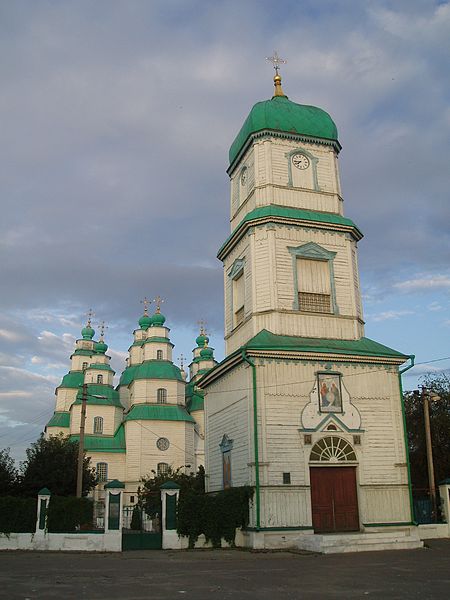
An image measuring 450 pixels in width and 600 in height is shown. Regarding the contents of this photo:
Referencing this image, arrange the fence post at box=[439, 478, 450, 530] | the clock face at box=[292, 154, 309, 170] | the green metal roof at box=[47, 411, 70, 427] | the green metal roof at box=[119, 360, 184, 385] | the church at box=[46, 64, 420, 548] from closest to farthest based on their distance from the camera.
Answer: the church at box=[46, 64, 420, 548] → the fence post at box=[439, 478, 450, 530] → the clock face at box=[292, 154, 309, 170] → the green metal roof at box=[119, 360, 184, 385] → the green metal roof at box=[47, 411, 70, 427]

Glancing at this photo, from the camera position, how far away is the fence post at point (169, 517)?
1916cm

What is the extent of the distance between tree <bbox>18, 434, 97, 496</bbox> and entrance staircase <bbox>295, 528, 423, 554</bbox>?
739 inches

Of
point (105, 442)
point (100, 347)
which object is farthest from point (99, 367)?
point (105, 442)

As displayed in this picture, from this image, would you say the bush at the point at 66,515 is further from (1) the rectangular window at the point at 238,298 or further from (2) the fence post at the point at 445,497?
(2) the fence post at the point at 445,497

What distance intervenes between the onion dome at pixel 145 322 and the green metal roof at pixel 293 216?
34.9 metres

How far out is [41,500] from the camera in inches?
791

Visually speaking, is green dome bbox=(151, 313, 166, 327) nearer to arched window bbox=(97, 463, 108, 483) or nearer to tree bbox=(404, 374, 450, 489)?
arched window bbox=(97, 463, 108, 483)

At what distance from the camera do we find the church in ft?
61.8

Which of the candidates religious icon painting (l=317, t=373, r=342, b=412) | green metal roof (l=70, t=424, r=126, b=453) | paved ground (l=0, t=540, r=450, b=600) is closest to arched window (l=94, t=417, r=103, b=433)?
green metal roof (l=70, t=424, r=126, b=453)

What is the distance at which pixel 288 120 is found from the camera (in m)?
23.8

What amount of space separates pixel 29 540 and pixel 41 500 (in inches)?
49.1

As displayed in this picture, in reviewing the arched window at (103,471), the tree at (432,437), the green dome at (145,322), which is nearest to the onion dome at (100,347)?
the green dome at (145,322)

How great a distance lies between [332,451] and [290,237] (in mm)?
7492

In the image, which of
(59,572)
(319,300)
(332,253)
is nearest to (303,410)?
(319,300)
